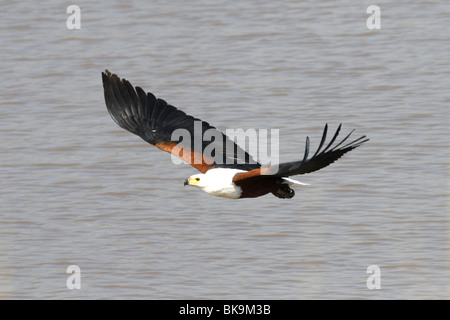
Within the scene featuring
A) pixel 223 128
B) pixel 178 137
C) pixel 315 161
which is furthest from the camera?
pixel 223 128

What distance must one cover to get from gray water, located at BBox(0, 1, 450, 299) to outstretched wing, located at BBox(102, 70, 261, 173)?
1036 mm

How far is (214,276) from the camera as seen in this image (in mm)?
10258

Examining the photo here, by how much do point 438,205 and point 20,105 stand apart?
581cm

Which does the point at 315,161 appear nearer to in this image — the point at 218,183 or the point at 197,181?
the point at 218,183

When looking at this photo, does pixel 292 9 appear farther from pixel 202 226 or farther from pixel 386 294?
pixel 386 294

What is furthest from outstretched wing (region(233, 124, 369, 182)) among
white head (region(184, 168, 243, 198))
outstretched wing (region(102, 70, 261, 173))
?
outstretched wing (region(102, 70, 261, 173))

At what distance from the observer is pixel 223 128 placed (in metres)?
13.1

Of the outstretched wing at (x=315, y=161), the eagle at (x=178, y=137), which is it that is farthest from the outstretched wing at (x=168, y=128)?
the outstretched wing at (x=315, y=161)

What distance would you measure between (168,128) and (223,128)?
2.92 metres

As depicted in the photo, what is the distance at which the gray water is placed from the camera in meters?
10.3

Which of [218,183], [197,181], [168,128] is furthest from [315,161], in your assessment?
[168,128]

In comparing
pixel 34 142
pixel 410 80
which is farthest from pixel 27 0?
pixel 410 80

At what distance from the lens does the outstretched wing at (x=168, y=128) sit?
10.0 meters

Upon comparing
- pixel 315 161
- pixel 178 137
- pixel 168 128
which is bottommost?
pixel 315 161
